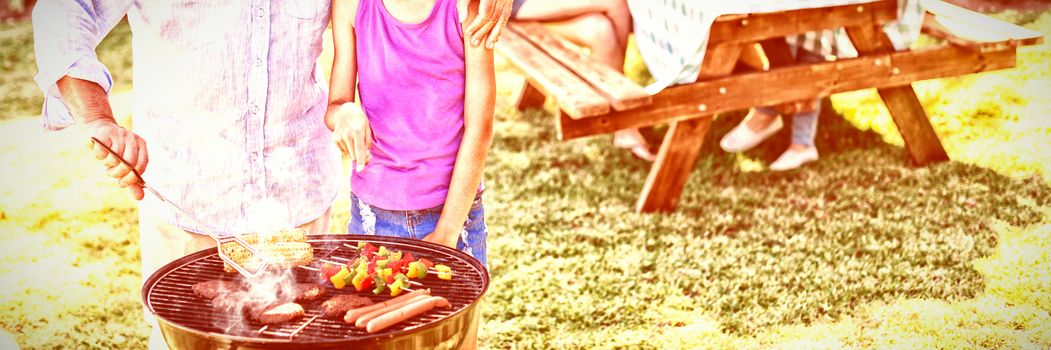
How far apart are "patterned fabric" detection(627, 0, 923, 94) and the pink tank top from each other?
226cm

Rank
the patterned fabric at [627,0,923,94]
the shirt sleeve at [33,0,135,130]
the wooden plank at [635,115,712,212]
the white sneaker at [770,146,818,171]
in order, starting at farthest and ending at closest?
the white sneaker at [770,146,818,171]
the wooden plank at [635,115,712,212]
the patterned fabric at [627,0,923,94]
the shirt sleeve at [33,0,135,130]

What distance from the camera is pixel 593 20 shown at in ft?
20.3

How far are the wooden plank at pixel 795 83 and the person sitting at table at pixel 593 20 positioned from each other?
33.1 inches

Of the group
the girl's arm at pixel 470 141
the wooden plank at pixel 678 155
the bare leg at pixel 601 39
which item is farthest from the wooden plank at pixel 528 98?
the girl's arm at pixel 470 141

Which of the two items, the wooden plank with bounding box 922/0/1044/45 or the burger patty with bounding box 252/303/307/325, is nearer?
the burger patty with bounding box 252/303/307/325

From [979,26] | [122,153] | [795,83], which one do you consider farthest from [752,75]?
[122,153]

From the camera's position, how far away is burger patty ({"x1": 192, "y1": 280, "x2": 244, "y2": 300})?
2654mm

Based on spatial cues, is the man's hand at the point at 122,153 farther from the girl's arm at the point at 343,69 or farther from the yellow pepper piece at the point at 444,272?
the yellow pepper piece at the point at 444,272

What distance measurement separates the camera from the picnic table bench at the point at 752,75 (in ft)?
17.0

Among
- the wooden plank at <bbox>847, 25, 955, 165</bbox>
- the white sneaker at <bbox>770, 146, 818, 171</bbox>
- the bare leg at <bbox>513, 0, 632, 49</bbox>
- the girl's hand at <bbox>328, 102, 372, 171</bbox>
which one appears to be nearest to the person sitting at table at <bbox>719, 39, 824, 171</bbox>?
the white sneaker at <bbox>770, 146, 818, 171</bbox>

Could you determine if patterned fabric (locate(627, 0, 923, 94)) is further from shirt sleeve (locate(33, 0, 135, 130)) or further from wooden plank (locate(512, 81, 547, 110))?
shirt sleeve (locate(33, 0, 135, 130))

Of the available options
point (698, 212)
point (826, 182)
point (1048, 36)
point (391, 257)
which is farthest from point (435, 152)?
point (1048, 36)

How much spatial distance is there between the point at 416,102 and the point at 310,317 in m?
0.85

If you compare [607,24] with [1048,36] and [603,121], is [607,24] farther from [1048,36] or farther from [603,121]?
[1048,36]
